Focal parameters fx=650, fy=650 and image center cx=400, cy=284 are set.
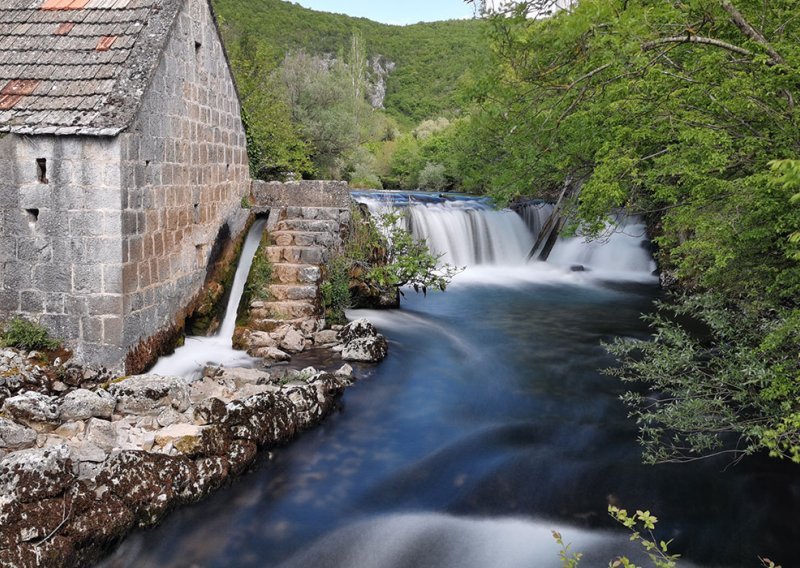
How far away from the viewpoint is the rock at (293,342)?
9.23 m

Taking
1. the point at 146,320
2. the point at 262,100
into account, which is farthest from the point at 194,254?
the point at 262,100

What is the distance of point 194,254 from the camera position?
9.34m

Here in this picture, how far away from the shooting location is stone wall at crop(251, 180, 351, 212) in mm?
11719

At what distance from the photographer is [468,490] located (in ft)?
20.1

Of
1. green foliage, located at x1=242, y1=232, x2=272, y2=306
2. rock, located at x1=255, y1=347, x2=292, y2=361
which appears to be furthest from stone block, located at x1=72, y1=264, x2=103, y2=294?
green foliage, located at x1=242, y1=232, x2=272, y2=306

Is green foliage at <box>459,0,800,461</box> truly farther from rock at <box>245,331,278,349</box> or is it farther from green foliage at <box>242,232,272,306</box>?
green foliage at <box>242,232,272,306</box>

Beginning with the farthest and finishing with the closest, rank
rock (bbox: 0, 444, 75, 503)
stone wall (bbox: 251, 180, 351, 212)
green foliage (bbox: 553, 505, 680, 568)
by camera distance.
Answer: stone wall (bbox: 251, 180, 351, 212), rock (bbox: 0, 444, 75, 503), green foliage (bbox: 553, 505, 680, 568)

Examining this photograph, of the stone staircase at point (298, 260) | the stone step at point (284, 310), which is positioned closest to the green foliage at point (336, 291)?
the stone staircase at point (298, 260)

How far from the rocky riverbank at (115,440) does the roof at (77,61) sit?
101 inches

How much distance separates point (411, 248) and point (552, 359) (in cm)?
333

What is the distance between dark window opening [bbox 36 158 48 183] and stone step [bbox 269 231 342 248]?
4199mm

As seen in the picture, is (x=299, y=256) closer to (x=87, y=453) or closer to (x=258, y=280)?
(x=258, y=280)

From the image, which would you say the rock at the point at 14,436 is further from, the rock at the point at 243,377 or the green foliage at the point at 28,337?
the rock at the point at 243,377

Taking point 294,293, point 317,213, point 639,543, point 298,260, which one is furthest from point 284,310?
point 639,543
